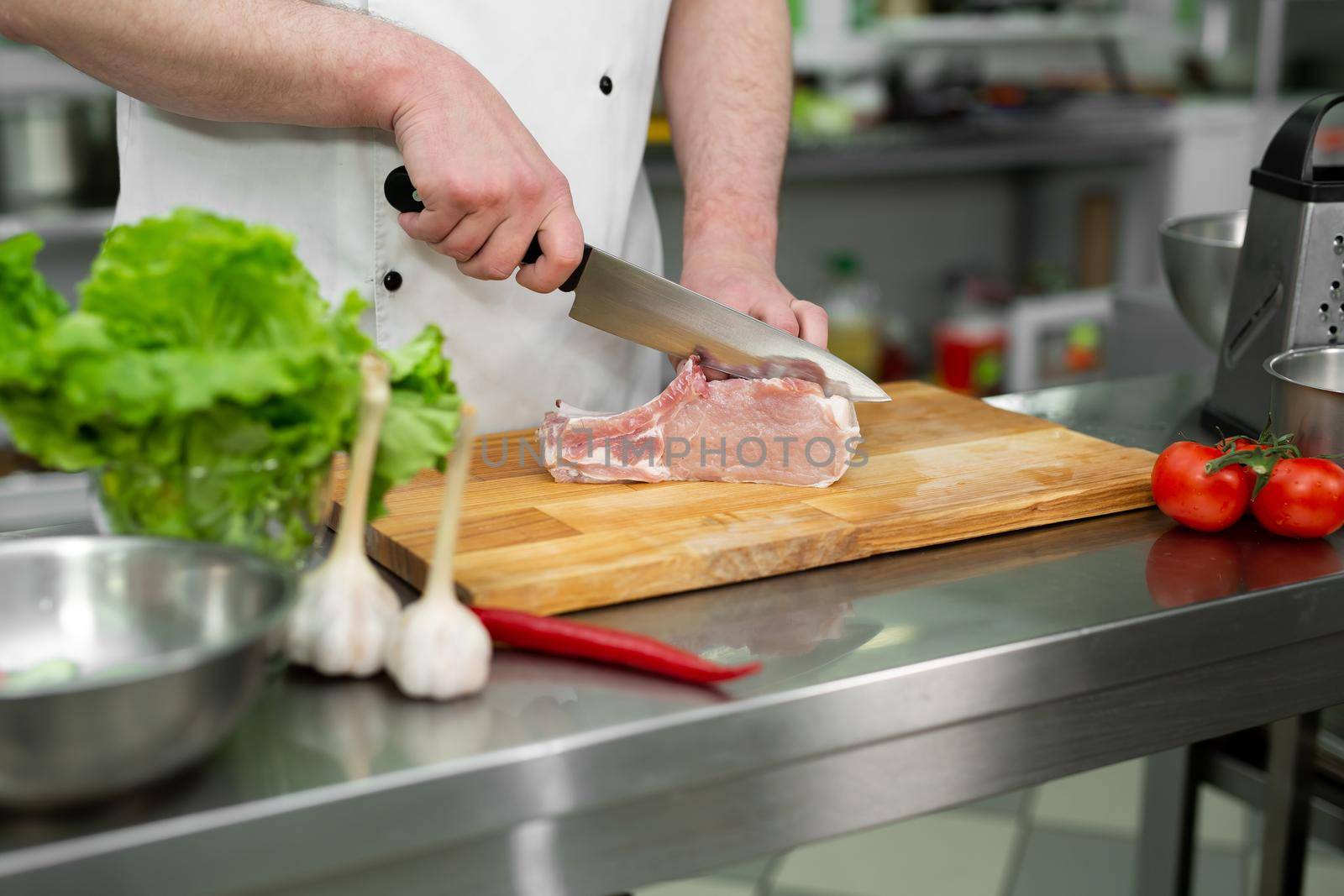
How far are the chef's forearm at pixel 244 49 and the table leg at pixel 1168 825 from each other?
1.41 m

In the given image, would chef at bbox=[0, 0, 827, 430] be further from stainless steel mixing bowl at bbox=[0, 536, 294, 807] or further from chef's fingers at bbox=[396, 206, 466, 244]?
stainless steel mixing bowl at bbox=[0, 536, 294, 807]

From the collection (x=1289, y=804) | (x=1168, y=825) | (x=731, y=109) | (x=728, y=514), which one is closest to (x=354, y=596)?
(x=728, y=514)

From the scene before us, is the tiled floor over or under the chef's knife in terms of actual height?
under

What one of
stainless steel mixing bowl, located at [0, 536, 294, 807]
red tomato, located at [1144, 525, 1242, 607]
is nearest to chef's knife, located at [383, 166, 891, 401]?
red tomato, located at [1144, 525, 1242, 607]

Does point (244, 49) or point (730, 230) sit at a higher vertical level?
point (244, 49)

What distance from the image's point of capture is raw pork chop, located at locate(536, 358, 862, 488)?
51.2 inches

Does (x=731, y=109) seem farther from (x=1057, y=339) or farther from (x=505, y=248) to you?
(x=1057, y=339)

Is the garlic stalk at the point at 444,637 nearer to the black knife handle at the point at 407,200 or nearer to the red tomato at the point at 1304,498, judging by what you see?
the black knife handle at the point at 407,200

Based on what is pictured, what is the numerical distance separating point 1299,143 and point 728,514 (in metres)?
0.77

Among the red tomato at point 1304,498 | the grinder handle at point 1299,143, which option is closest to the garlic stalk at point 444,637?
the red tomato at point 1304,498

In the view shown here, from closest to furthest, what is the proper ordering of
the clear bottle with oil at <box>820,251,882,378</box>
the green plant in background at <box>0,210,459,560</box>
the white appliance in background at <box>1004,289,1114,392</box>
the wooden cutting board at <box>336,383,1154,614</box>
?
the green plant in background at <box>0,210,459,560</box> < the wooden cutting board at <box>336,383,1154,614</box> < the white appliance in background at <box>1004,289,1114,392</box> < the clear bottle with oil at <box>820,251,882,378</box>

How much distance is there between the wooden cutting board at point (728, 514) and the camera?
107 cm

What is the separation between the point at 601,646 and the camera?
37.1 inches

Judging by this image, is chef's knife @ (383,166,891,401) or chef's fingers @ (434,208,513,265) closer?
chef's fingers @ (434,208,513,265)
